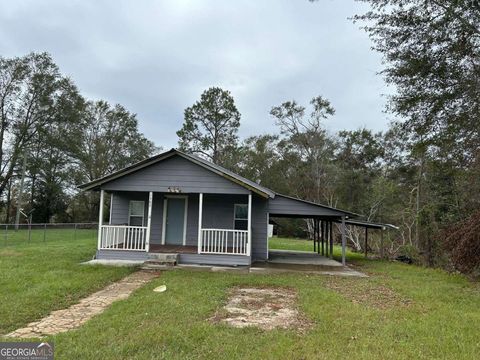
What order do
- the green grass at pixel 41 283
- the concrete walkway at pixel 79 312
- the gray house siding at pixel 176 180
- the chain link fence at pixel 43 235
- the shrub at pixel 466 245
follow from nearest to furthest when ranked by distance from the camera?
the concrete walkway at pixel 79 312
the green grass at pixel 41 283
the shrub at pixel 466 245
the gray house siding at pixel 176 180
the chain link fence at pixel 43 235

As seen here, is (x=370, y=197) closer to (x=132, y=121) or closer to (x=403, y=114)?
(x=403, y=114)

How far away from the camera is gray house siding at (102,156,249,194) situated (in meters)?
11.7

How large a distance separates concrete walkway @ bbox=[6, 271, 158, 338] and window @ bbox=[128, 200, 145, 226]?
17.8 ft

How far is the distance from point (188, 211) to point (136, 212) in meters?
2.12

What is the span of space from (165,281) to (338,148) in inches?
1277

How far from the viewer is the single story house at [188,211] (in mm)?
11430

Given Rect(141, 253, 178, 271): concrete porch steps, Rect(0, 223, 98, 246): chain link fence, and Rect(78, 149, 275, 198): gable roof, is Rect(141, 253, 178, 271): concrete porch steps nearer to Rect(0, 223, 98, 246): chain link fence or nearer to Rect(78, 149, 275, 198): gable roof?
Rect(78, 149, 275, 198): gable roof

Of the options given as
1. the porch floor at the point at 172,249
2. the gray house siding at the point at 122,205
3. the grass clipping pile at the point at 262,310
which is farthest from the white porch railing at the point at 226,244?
the grass clipping pile at the point at 262,310

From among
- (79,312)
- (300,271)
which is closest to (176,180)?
(300,271)

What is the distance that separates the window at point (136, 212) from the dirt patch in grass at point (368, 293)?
7.70 meters

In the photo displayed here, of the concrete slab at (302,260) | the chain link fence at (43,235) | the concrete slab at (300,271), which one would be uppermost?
the chain link fence at (43,235)

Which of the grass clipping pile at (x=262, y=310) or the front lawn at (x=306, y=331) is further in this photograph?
the grass clipping pile at (x=262, y=310)

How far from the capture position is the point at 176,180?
38.7ft

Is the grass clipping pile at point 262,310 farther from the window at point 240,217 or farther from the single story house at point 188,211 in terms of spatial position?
the window at point 240,217
